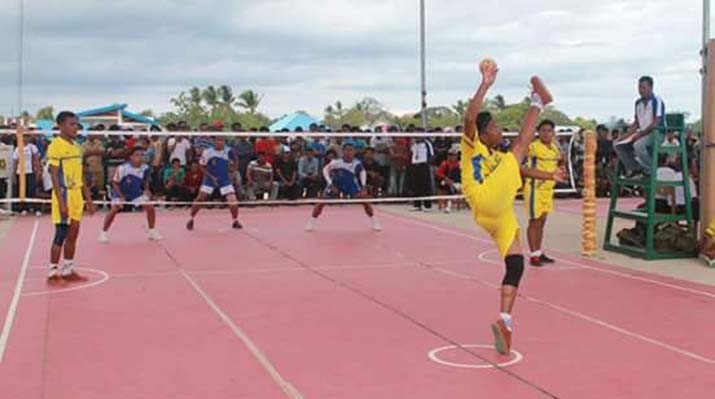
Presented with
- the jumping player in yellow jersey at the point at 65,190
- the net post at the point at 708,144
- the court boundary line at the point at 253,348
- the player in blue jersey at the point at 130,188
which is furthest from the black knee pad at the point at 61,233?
the net post at the point at 708,144

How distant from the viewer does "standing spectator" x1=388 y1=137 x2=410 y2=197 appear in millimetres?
21997

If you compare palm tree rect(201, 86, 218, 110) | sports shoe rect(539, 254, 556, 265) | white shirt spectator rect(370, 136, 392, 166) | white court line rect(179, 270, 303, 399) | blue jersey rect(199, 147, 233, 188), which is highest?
palm tree rect(201, 86, 218, 110)

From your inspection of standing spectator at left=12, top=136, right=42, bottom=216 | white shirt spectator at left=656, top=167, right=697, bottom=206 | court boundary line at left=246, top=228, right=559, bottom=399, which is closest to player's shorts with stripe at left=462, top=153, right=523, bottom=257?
court boundary line at left=246, top=228, right=559, bottom=399

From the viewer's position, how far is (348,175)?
16.4 m

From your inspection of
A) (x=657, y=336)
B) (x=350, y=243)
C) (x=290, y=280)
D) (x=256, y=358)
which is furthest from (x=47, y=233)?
(x=657, y=336)

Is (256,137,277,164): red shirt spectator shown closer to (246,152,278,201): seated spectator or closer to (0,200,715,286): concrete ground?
(246,152,278,201): seated spectator

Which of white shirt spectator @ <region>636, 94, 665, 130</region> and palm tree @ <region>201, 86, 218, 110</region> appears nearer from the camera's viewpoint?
white shirt spectator @ <region>636, 94, 665, 130</region>

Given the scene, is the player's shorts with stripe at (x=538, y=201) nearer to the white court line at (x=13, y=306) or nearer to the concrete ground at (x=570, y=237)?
the concrete ground at (x=570, y=237)

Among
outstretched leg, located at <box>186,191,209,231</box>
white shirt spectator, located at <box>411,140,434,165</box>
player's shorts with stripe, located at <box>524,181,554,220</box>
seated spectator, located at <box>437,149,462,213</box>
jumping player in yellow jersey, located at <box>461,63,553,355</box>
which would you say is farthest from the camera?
seated spectator, located at <box>437,149,462,213</box>

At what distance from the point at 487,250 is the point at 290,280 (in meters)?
4.03

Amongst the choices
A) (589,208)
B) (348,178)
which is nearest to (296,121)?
(348,178)

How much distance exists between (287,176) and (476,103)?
50.8 ft

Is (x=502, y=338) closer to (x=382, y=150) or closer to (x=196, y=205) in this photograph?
(x=196, y=205)

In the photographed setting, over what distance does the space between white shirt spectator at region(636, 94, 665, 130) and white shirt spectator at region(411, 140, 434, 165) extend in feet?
26.8
